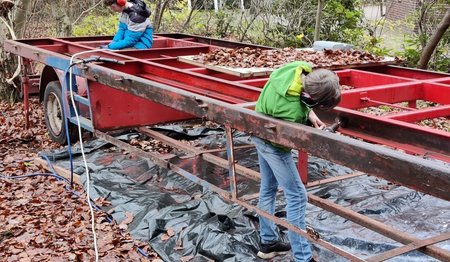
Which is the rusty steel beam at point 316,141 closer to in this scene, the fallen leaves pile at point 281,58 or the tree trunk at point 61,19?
the fallen leaves pile at point 281,58

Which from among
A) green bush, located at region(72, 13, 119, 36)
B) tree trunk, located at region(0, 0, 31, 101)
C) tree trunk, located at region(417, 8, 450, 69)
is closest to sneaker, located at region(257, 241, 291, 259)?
tree trunk, located at region(417, 8, 450, 69)

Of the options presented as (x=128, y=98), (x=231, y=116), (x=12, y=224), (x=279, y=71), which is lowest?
(x=12, y=224)

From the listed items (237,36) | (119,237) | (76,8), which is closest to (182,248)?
(119,237)

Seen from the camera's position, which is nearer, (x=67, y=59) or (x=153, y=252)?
(x=153, y=252)

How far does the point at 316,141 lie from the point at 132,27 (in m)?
4.51

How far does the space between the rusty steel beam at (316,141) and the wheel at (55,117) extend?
7.74 feet

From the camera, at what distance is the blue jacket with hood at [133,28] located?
7.08 meters

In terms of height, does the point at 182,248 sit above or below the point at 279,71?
below

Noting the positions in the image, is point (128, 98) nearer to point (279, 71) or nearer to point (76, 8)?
point (279, 71)

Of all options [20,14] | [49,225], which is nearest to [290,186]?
[49,225]

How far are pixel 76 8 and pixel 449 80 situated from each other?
43.4 feet

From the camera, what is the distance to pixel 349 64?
5.53m

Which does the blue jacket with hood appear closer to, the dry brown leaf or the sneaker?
the dry brown leaf

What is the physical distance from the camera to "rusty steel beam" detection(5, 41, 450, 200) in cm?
262
